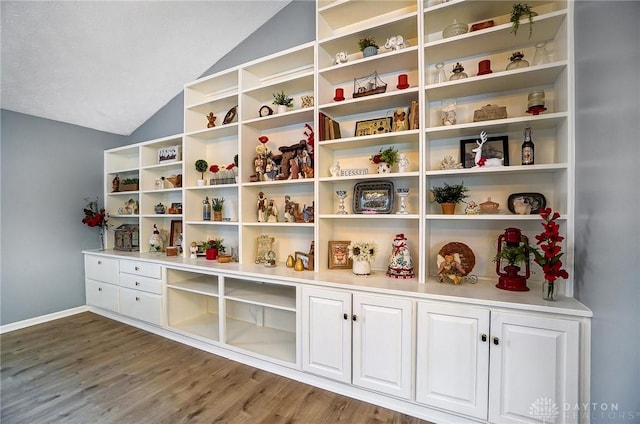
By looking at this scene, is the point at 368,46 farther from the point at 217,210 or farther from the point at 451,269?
the point at 217,210

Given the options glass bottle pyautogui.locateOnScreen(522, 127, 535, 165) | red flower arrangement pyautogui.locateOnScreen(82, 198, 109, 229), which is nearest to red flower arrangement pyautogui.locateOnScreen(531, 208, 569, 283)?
glass bottle pyautogui.locateOnScreen(522, 127, 535, 165)

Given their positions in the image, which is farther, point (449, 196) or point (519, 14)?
point (449, 196)

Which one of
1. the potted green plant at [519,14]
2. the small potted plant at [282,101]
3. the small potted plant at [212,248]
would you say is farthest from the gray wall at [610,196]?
the small potted plant at [212,248]

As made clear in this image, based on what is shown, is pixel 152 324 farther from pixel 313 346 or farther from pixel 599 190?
pixel 599 190

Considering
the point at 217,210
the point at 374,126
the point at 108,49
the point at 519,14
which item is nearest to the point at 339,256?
the point at 374,126

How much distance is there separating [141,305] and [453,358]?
297 cm

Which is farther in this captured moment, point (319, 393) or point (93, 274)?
point (93, 274)

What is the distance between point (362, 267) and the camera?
2025 millimetres

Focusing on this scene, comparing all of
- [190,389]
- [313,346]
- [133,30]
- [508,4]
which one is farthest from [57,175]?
[508,4]

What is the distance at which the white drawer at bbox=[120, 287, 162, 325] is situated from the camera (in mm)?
2746

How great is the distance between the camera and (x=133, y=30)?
2516 millimetres

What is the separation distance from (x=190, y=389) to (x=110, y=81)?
10.5 feet

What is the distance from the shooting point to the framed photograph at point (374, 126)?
7.00 ft

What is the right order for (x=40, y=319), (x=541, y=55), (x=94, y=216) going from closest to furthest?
(x=541, y=55) → (x=40, y=319) → (x=94, y=216)
